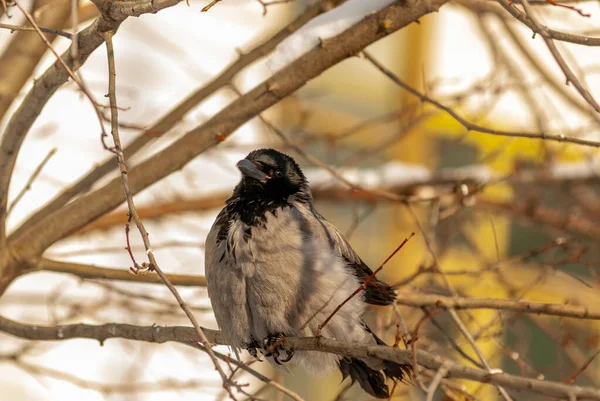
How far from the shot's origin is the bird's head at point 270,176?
411 centimetres

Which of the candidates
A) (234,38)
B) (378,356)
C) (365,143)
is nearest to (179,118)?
(378,356)

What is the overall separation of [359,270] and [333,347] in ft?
Answer: 4.02

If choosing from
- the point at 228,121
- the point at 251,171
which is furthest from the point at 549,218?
the point at 228,121

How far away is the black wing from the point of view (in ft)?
12.4

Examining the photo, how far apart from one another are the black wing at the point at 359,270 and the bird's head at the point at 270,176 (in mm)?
220

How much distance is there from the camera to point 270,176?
13.7 ft

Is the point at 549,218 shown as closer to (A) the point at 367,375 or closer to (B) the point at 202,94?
(A) the point at 367,375

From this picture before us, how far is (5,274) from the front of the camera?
4086 mm

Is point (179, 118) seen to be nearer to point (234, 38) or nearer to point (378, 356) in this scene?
point (378, 356)

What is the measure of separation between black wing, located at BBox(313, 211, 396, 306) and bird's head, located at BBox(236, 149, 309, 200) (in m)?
0.22

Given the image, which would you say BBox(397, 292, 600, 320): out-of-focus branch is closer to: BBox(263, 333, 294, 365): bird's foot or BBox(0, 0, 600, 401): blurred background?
BBox(0, 0, 600, 401): blurred background

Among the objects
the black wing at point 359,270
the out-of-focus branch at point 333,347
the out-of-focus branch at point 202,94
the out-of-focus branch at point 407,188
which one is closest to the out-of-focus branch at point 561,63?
the out-of-focus branch at point 333,347

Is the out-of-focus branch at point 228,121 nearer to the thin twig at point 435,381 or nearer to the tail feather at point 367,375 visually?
the tail feather at point 367,375

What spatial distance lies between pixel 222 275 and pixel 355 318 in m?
0.68
